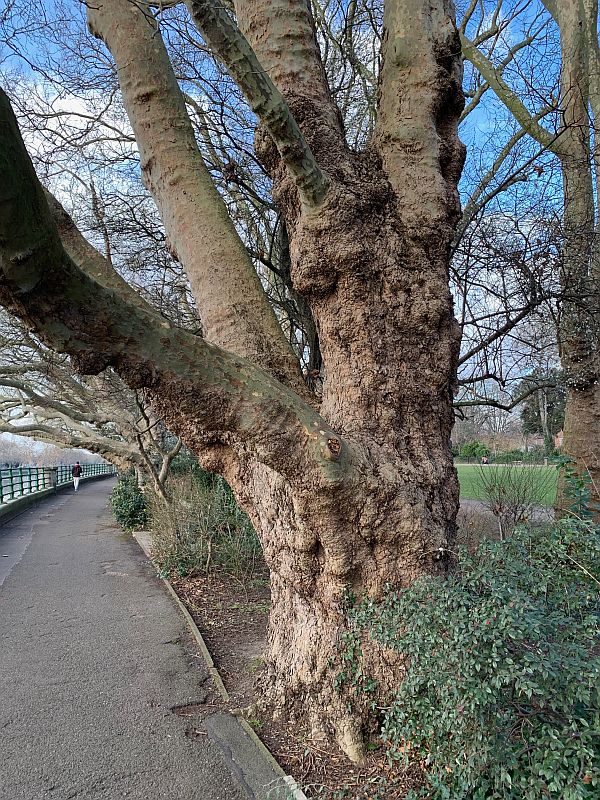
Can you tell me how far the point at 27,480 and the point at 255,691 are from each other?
17.5 m

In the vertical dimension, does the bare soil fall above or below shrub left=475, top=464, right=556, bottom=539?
below

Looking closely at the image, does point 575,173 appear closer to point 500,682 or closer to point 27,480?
point 500,682

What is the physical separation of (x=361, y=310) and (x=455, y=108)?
1.91 metres

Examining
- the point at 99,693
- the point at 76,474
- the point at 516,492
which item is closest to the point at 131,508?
the point at 516,492

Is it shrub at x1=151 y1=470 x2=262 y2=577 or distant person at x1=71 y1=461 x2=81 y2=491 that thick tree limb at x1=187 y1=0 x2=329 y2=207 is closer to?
shrub at x1=151 y1=470 x2=262 y2=577

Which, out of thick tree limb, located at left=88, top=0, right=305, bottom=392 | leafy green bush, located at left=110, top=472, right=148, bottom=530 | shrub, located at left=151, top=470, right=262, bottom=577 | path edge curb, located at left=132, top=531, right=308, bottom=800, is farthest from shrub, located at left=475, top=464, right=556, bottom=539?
leafy green bush, located at left=110, top=472, right=148, bottom=530

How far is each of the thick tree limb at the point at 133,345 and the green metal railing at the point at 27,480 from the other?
1382 cm

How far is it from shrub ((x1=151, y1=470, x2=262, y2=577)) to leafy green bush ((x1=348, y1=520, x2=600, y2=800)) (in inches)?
210

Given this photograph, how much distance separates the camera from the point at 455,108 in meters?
4.30

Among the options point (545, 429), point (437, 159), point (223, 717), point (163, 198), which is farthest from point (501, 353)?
point (545, 429)

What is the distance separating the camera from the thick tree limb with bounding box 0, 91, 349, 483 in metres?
1.88

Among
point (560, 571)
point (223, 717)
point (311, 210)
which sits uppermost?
point (311, 210)

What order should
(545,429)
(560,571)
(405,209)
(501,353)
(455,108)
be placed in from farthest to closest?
(545,429) < (501,353) < (455,108) < (405,209) < (560,571)

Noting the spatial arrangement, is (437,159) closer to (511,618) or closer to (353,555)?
(353,555)
